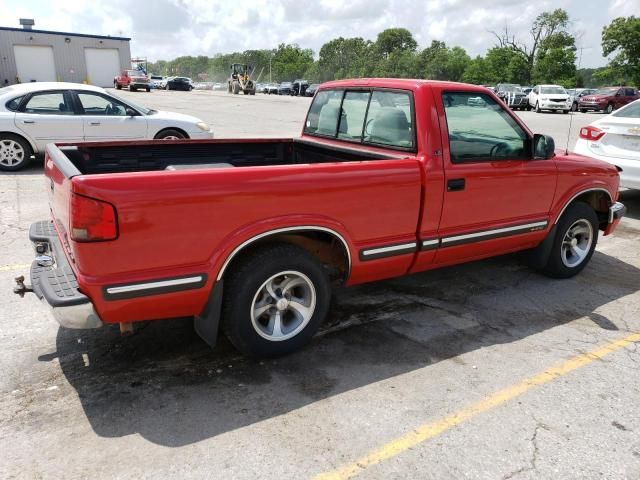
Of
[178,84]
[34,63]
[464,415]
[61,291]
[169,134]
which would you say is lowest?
[464,415]

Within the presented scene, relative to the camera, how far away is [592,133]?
25.6ft

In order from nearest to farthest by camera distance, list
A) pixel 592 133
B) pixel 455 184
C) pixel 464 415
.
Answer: pixel 464 415
pixel 455 184
pixel 592 133

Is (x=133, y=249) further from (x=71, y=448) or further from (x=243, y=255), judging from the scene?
(x=71, y=448)

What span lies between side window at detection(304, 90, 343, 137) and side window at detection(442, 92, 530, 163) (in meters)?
1.14

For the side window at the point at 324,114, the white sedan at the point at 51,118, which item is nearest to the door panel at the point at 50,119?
the white sedan at the point at 51,118

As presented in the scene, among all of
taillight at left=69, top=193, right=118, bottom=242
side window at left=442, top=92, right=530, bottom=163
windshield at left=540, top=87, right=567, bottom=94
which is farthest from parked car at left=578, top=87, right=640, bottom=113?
taillight at left=69, top=193, right=118, bottom=242

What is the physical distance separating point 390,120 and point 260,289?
1809 mm

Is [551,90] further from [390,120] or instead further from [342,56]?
[342,56]

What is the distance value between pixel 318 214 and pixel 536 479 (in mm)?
1864

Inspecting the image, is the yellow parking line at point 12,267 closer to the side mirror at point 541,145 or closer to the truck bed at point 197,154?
the truck bed at point 197,154

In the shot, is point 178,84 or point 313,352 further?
point 178,84

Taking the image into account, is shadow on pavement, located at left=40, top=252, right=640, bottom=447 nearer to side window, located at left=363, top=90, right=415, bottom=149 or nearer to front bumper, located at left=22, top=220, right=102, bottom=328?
front bumper, located at left=22, top=220, right=102, bottom=328

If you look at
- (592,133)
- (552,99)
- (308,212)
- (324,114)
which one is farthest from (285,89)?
(308,212)

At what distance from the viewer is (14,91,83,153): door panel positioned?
9.41m
